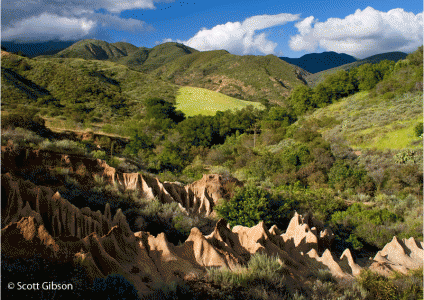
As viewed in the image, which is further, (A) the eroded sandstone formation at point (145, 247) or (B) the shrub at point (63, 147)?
(B) the shrub at point (63, 147)

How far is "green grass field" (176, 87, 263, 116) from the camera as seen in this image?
48747 millimetres

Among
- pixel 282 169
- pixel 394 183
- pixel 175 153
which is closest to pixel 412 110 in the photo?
pixel 394 183

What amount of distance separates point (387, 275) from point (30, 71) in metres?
60.6

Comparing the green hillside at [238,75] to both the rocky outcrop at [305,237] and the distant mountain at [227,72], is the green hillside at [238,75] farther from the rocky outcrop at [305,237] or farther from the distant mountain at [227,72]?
the rocky outcrop at [305,237]

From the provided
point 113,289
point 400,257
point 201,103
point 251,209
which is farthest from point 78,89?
point 400,257

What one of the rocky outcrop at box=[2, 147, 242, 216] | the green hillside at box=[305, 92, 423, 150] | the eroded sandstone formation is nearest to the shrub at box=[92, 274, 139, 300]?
the eroded sandstone formation

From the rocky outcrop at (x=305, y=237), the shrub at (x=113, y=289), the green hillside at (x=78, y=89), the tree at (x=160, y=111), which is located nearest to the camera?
the shrub at (x=113, y=289)

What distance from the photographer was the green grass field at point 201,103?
160 ft

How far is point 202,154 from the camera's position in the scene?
2856 centimetres

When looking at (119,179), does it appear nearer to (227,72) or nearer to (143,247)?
(143,247)

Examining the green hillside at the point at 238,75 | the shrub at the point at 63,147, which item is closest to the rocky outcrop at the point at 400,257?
the shrub at the point at 63,147

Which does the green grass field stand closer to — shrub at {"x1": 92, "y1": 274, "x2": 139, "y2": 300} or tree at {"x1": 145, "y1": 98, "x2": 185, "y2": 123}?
tree at {"x1": 145, "y1": 98, "x2": 185, "y2": 123}

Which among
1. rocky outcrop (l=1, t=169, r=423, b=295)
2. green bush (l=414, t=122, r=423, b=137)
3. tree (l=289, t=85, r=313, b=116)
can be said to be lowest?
rocky outcrop (l=1, t=169, r=423, b=295)

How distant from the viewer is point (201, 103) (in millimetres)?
53469
